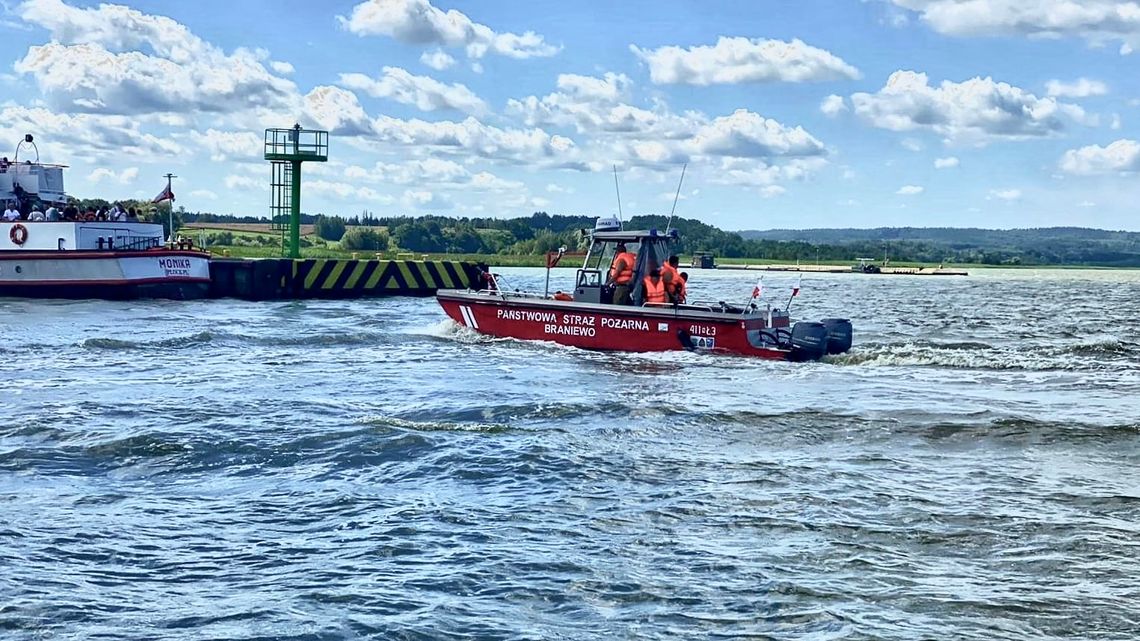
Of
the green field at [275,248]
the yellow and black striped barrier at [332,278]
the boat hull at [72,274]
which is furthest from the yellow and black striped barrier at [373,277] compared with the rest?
the boat hull at [72,274]

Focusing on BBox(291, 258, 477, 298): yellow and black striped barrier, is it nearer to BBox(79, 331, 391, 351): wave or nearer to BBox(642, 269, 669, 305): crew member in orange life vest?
BBox(79, 331, 391, 351): wave

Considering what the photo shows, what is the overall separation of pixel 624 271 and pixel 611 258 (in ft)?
2.21

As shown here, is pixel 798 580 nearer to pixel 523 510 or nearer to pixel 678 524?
pixel 678 524

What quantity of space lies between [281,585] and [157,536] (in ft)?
5.24

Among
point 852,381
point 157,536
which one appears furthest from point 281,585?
point 852,381

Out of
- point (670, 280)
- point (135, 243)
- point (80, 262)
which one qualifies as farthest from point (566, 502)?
point (135, 243)

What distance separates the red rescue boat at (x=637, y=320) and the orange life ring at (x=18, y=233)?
17.4 meters

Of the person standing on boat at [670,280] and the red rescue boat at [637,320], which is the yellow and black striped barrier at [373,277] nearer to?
the red rescue boat at [637,320]

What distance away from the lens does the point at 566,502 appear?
394 inches

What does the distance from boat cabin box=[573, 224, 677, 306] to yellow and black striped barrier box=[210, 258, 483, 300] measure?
20638mm

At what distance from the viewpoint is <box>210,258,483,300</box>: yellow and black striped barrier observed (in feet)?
136

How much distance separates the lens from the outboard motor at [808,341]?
2083 centimetres

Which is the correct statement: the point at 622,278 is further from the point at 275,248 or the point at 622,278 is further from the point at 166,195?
the point at 275,248

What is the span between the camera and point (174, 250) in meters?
→ 38.3
